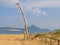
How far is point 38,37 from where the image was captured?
1098 inches

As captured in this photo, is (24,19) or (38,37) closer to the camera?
(24,19)

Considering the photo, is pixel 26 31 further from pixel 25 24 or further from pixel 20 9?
pixel 20 9

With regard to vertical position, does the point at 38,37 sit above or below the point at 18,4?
below

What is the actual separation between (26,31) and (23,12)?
2532 millimetres

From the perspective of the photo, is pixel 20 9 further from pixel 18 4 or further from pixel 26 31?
pixel 26 31

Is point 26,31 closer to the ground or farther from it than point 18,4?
closer to the ground

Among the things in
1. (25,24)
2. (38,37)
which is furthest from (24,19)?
(38,37)

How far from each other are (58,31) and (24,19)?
4.07 meters

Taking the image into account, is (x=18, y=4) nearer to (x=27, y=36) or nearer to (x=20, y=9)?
(x=20, y=9)

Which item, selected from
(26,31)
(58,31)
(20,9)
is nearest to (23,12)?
(20,9)

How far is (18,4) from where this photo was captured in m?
25.5

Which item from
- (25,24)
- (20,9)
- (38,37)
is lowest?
(38,37)

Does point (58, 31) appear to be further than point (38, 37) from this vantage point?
No

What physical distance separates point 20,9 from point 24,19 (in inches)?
50.8
